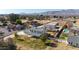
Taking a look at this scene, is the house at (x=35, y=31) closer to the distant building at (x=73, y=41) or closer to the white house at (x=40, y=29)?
the white house at (x=40, y=29)

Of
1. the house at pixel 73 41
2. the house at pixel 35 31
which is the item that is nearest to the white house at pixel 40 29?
the house at pixel 35 31

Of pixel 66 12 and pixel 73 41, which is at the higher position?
pixel 66 12

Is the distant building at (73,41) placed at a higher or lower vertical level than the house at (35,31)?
lower

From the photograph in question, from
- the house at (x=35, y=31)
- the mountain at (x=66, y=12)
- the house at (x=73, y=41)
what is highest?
the mountain at (x=66, y=12)

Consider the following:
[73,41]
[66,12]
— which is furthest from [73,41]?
[66,12]

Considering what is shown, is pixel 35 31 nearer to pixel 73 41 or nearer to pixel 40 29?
pixel 40 29

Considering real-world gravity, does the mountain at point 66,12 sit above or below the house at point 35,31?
above

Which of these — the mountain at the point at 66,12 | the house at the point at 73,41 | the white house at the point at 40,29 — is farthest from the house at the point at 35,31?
the house at the point at 73,41

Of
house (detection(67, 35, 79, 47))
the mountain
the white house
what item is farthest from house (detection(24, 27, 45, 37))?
house (detection(67, 35, 79, 47))
